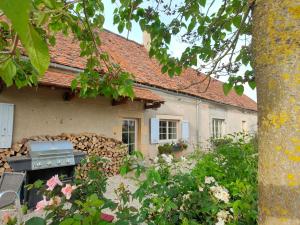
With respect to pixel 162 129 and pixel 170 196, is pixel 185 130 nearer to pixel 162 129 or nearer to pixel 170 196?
pixel 162 129

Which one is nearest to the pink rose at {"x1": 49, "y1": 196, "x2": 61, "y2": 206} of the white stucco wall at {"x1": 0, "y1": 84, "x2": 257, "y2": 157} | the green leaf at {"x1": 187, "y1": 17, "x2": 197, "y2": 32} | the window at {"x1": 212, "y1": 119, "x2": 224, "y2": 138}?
the green leaf at {"x1": 187, "y1": 17, "x2": 197, "y2": 32}

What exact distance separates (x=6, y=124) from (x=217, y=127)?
11.8m

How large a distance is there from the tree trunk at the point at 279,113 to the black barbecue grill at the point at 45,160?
5444mm

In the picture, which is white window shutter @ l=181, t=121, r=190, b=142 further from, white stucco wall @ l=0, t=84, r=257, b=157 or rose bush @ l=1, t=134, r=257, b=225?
rose bush @ l=1, t=134, r=257, b=225

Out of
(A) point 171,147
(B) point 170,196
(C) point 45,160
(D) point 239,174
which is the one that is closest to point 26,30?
(B) point 170,196

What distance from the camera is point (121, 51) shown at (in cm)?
1229

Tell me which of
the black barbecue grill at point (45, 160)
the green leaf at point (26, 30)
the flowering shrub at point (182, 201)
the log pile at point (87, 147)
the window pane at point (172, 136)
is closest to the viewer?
the green leaf at point (26, 30)

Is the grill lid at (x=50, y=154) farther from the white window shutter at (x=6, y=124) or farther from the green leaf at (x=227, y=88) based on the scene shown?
the green leaf at (x=227, y=88)

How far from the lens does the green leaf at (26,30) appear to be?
11.5 inches

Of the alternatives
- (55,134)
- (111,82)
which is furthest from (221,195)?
(55,134)

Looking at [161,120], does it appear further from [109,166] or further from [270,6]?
[270,6]

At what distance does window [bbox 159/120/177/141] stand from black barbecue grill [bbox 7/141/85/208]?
16.7ft

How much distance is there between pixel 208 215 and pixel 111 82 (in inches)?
64.0

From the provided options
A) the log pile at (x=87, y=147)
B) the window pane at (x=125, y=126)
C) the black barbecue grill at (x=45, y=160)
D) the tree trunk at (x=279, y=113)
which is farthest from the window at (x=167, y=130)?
the tree trunk at (x=279, y=113)
